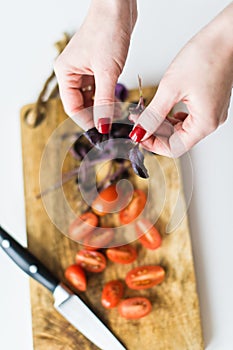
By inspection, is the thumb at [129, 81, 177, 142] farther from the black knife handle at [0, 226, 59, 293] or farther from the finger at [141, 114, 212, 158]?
the black knife handle at [0, 226, 59, 293]

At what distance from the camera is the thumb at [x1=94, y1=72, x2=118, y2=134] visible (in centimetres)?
86

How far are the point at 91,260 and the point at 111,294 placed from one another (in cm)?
8

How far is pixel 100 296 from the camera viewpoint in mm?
1159

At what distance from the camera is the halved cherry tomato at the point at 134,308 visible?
1.12m

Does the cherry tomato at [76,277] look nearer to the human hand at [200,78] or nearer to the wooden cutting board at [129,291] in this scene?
the wooden cutting board at [129,291]

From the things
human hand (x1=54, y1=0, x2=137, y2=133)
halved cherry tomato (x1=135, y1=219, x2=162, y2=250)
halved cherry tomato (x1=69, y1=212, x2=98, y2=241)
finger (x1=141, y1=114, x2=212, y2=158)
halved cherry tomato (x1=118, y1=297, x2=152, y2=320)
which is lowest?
halved cherry tomato (x1=118, y1=297, x2=152, y2=320)

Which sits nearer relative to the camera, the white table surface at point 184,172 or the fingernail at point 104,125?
the fingernail at point 104,125

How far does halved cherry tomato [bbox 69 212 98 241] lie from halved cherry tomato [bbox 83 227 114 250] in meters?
0.01

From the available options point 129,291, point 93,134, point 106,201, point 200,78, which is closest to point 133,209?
point 106,201

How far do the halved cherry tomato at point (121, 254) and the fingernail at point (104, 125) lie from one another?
0.34 metres

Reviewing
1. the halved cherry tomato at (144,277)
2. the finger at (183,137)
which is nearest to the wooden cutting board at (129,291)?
the halved cherry tomato at (144,277)

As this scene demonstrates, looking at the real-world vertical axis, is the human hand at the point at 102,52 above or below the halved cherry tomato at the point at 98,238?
above

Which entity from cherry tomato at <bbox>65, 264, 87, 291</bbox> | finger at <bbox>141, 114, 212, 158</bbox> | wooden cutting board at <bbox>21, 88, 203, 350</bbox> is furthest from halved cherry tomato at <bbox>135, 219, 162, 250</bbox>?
finger at <bbox>141, 114, 212, 158</bbox>

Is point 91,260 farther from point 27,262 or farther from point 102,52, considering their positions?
point 102,52
